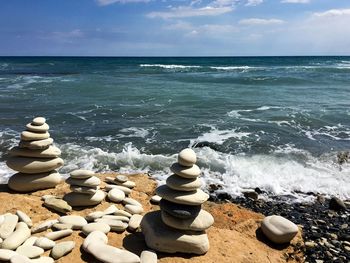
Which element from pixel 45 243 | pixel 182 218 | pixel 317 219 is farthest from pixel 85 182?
pixel 317 219

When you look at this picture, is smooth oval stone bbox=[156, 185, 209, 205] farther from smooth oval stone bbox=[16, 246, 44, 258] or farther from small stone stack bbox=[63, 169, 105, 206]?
smooth oval stone bbox=[16, 246, 44, 258]

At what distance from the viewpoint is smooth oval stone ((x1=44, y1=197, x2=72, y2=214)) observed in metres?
7.34

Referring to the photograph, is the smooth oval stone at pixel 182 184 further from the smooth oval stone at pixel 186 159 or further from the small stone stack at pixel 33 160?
the small stone stack at pixel 33 160

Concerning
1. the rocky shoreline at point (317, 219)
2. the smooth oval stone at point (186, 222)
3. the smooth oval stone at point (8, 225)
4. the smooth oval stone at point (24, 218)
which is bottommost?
the rocky shoreline at point (317, 219)

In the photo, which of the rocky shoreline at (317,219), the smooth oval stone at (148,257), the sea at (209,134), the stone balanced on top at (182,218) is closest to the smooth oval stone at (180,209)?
the stone balanced on top at (182,218)

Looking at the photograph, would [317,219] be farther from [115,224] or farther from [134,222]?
[115,224]

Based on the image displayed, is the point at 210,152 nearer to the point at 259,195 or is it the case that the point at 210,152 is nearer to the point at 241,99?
the point at 259,195

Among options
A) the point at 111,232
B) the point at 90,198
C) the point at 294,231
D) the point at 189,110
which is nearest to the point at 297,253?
the point at 294,231

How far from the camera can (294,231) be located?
22.2 ft

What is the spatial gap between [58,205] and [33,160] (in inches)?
55.3

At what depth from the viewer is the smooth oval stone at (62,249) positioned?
18.9 feet

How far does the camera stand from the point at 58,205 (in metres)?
7.35

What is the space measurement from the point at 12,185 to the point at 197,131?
8610 millimetres

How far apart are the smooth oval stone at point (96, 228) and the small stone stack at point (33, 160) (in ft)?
7.55
